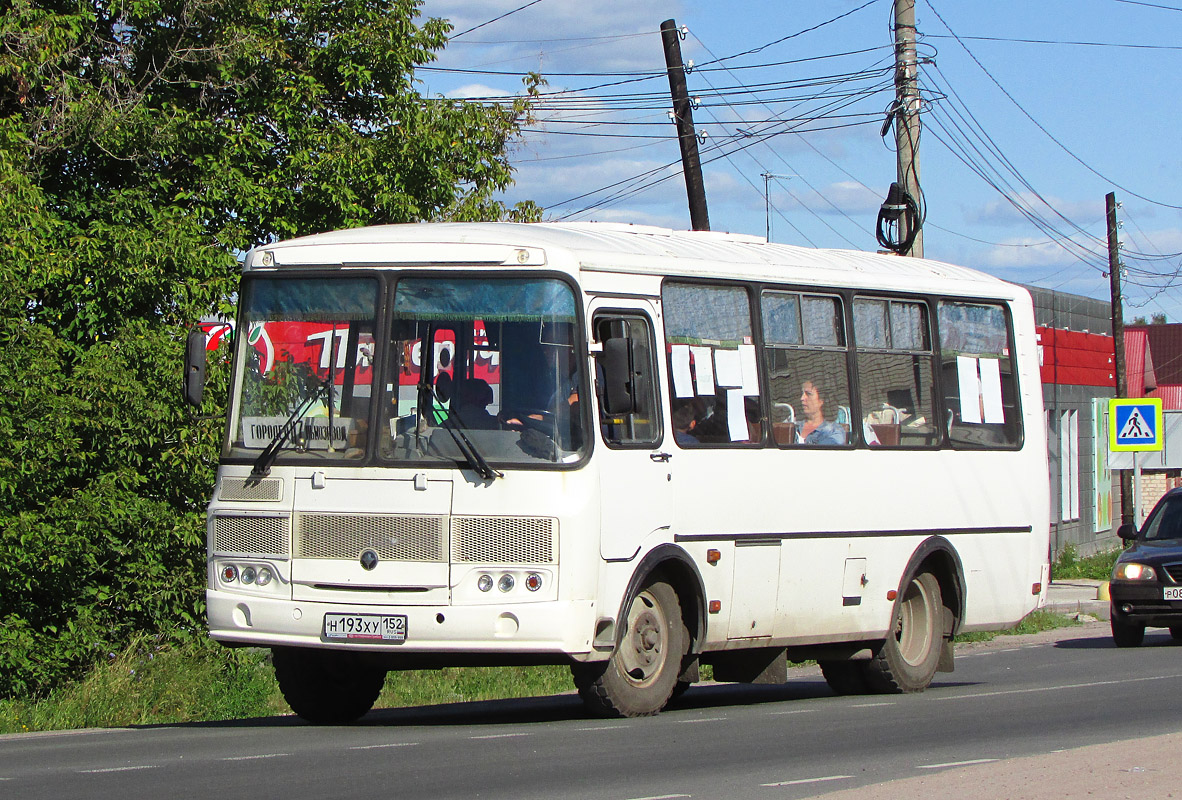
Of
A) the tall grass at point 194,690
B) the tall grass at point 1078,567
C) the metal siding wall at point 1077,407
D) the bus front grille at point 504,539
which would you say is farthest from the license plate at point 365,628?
the metal siding wall at point 1077,407

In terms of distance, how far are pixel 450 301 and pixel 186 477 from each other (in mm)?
8322

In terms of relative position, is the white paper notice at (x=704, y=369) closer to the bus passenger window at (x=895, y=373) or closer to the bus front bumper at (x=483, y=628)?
the bus passenger window at (x=895, y=373)

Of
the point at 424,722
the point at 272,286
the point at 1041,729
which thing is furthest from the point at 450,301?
the point at 1041,729

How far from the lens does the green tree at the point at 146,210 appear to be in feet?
55.8

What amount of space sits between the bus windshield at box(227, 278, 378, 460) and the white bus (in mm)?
15

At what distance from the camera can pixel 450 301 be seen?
1059cm

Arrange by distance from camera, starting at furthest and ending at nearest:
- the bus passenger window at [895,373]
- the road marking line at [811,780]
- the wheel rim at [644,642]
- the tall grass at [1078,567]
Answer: the tall grass at [1078,567], the bus passenger window at [895,373], the wheel rim at [644,642], the road marking line at [811,780]

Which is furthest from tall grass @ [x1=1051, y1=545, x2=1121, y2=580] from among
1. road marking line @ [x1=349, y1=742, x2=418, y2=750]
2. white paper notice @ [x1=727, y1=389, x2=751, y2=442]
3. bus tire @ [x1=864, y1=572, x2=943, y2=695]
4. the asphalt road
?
road marking line @ [x1=349, y1=742, x2=418, y2=750]

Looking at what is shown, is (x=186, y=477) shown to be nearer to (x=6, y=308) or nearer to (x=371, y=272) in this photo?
(x=6, y=308)

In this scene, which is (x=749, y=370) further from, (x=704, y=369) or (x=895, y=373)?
(x=895, y=373)

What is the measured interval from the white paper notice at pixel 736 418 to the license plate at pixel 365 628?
2754 millimetres

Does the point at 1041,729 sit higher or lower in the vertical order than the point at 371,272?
lower

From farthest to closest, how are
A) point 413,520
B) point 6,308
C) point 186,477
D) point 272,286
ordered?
point 186,477
point 6,308
point 272,286
point 413,520

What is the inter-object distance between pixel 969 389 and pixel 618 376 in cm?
491
